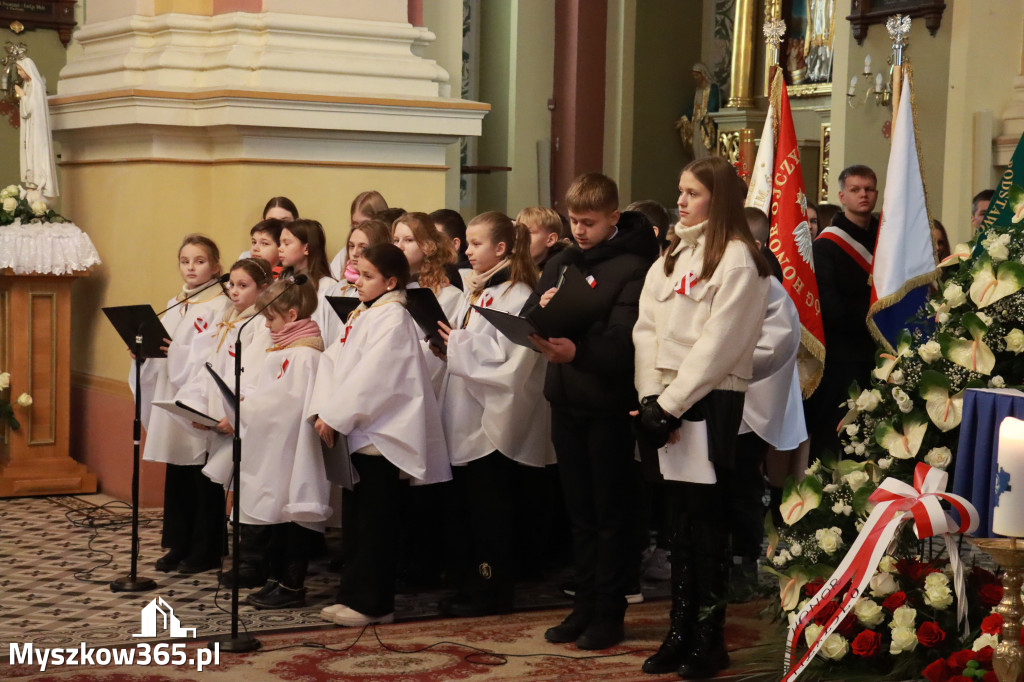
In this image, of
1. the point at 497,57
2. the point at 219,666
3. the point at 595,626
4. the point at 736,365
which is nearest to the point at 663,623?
the point at 595,626

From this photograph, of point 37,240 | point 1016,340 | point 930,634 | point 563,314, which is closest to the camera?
point 930,634

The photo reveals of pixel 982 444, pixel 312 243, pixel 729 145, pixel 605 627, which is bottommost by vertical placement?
pixel 605 627

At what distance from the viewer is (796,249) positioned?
23.2 ft

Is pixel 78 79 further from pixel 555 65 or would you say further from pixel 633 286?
pixel 555 65

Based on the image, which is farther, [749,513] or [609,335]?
[749,513]

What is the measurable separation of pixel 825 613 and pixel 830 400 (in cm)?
304

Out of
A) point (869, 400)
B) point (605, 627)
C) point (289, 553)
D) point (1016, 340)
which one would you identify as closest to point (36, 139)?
point (289, 553)

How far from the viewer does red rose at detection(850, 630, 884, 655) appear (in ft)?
13.1

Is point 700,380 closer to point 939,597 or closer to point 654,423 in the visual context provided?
point 654,423

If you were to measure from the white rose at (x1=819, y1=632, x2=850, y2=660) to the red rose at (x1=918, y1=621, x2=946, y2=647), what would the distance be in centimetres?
23

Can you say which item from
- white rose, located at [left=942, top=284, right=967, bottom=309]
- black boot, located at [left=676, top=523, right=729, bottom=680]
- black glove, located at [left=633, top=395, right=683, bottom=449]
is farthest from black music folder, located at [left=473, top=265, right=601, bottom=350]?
white rose, located at [left=942, top=284, right=967, bottom=309]

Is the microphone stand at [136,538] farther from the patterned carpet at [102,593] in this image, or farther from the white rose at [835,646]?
the white rose at [835,646]

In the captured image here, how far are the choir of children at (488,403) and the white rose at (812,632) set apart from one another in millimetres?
462

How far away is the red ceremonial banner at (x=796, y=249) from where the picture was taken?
22.6ft
